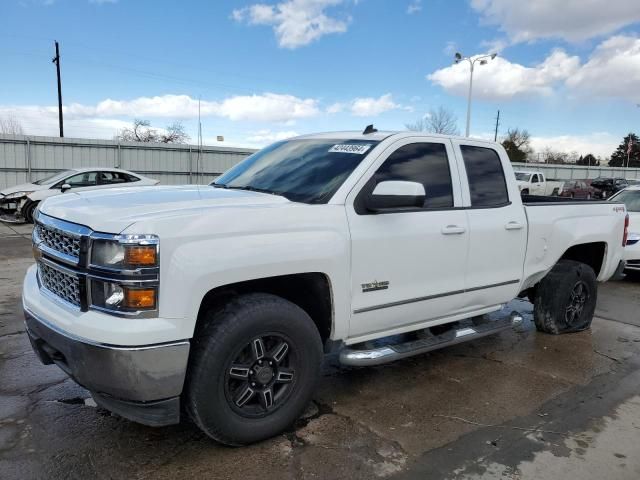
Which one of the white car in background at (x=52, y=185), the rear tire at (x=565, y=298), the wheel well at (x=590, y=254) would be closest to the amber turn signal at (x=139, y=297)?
the rear tire at (x=565, y=298)

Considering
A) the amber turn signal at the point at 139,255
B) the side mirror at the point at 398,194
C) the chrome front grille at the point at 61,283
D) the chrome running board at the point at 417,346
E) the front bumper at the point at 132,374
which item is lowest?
the chrome running board at the point at 417,346

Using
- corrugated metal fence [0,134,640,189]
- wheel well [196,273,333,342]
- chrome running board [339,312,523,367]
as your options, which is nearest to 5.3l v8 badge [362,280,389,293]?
wheel well [196,273,333,342]

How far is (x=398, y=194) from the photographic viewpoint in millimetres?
3393

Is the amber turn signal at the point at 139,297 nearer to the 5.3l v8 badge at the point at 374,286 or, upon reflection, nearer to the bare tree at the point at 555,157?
the 5.3l v8 badge at the point at 374,286

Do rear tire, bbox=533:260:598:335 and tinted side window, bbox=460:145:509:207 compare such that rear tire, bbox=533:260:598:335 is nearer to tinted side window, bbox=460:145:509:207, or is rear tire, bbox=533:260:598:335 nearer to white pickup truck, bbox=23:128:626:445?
white pickup truck, bbox=23:128:626:445

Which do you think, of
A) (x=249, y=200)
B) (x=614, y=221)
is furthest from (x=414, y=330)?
(x=614, y=221)

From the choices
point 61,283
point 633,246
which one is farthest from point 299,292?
point 633,246

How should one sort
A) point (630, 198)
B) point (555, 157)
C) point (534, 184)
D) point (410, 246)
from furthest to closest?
point (555, 157)
point (534, 184)
point (630, 198)
point (410, 246)

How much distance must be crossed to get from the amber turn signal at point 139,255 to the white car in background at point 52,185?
39.0ft

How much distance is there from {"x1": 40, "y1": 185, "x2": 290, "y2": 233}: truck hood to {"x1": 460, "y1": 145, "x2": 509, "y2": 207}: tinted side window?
1.74 m

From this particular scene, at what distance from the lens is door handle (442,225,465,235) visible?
397 cm

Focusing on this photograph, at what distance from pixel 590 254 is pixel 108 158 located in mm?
19089

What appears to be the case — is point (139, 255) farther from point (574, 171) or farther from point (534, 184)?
point (574, 171)

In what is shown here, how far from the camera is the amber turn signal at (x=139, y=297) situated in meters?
2.67
